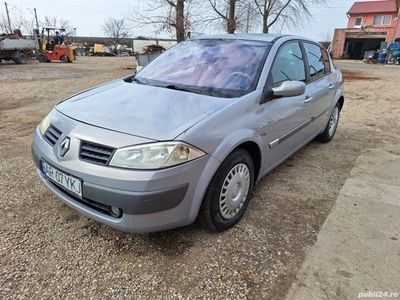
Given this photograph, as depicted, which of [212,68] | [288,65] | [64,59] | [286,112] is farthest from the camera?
[64,59]

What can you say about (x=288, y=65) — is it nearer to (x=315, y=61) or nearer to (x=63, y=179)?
(x=315, y=61)

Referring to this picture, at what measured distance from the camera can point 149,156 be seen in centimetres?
188

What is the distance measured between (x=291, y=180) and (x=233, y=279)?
1.70 m

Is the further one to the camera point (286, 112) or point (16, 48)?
point (16, 48)

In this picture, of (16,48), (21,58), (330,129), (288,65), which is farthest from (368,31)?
(288,65)

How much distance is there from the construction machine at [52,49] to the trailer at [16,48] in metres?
1.33

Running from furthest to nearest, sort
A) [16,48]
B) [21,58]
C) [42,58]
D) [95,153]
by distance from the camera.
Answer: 1. [42,58]
2. [21,58]
3. [16,48]
4. [95,153]

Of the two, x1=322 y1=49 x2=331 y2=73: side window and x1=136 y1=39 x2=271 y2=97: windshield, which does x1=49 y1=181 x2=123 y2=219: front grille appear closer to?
x1=136 y1=39 x2=271 y2=97: windshield

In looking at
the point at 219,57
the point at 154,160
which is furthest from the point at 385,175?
the point at 154,160

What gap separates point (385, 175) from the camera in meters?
3.60

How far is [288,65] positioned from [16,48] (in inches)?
816

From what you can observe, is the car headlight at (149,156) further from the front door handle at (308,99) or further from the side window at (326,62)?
the side window at (326,62)

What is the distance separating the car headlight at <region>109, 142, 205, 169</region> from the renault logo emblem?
0.40 metres

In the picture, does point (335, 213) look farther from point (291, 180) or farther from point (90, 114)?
point (90, 114)
